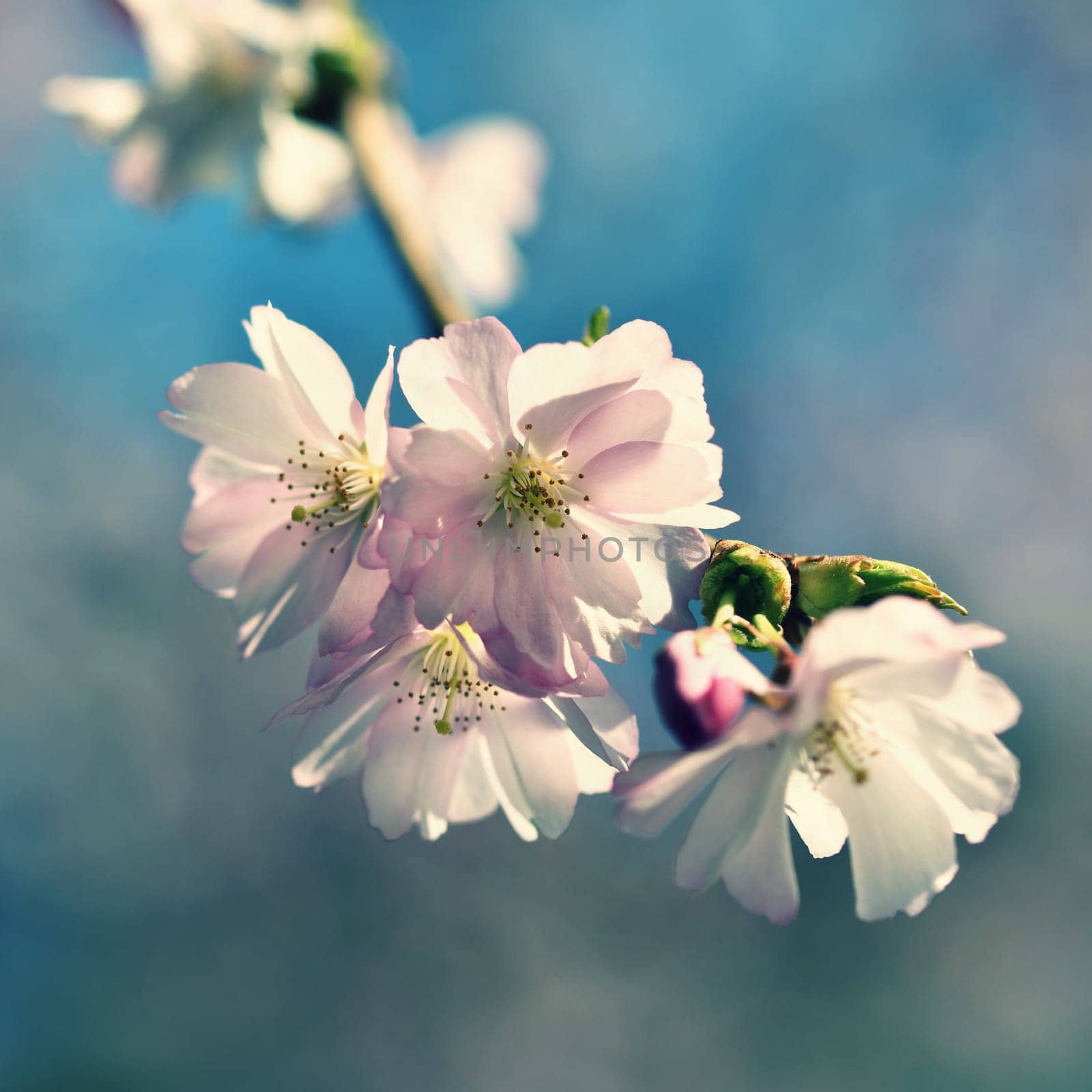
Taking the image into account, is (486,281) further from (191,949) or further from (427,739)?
(191,949)

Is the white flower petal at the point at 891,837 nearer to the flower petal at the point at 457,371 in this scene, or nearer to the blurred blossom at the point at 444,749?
the blurred blossom at the point at 444,749

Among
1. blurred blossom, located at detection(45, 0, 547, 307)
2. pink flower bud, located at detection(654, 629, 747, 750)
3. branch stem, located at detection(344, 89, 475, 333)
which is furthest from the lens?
blurred blossom, located at detection(45, 0, 547, 307)

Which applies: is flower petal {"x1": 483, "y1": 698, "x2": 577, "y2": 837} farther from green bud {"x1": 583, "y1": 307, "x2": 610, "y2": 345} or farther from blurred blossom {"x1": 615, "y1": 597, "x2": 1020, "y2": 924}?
green bud {"x1": 583, "y1": 307, "x2": 610, "y2": 345}

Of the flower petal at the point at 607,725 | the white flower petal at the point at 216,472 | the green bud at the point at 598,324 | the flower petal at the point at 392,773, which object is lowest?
the flower petal at the point at 392,773

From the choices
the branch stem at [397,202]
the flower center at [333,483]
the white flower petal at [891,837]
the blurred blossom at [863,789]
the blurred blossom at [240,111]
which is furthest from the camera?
the blurred blossom at [240,111]

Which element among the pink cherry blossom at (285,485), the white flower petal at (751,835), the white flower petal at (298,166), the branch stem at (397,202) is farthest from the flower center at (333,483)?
the white flower petal at (298,166)

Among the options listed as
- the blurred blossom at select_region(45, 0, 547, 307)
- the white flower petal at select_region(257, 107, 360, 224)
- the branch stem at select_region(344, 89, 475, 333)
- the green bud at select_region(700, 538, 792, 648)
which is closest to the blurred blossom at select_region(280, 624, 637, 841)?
the green bud at select_region(700, 538, 792, 648)
